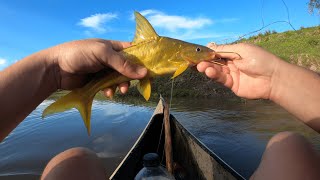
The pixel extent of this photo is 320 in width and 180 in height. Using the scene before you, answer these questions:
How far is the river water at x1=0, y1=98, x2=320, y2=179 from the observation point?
764 centimetres

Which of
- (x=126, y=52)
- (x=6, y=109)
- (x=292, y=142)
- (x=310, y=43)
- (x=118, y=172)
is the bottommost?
(x=118, y=172)

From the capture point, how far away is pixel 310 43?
2150 centimetres

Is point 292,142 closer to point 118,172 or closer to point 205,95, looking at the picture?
point 118,172

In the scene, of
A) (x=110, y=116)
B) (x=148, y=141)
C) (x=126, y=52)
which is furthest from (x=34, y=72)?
(x=110, y=116)

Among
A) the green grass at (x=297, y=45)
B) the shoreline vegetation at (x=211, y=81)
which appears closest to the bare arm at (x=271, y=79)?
the shoreline vegetation at (x=211, y=81)

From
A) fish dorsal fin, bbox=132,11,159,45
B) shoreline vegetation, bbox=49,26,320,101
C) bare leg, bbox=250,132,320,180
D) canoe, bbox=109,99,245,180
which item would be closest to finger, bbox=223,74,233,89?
bare leg, bbox=250,132,320,180

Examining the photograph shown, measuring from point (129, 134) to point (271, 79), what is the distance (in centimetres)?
761

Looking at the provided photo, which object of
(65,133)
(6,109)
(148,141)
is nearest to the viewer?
(6,109)

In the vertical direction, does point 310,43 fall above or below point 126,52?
above

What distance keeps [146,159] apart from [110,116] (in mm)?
10431

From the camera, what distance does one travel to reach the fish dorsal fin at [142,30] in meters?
2.77

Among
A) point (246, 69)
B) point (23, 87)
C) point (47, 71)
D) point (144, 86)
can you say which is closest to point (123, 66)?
point (144, 86)

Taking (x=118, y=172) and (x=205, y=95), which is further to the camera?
(x=205, y=95)

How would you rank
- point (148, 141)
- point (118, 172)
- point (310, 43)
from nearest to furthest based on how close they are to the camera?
point (118, 172), point (148, 141), point (310, 43)
